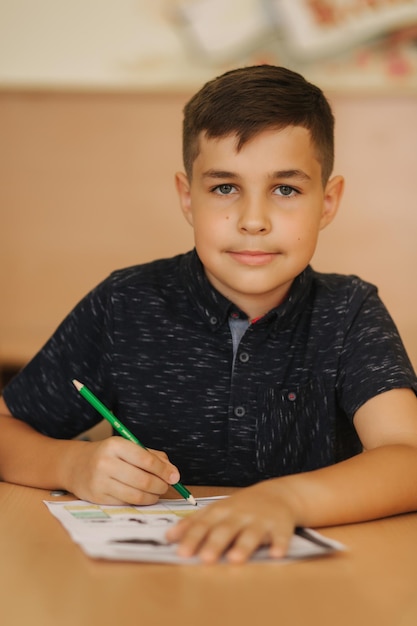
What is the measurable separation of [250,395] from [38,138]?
1.40 meters

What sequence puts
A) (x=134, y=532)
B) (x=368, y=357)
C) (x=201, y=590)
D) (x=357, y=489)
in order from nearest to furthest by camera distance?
(x=201, y=590) → (x=134, y=532) → (x=357, y=489) → (x=368, y=357)

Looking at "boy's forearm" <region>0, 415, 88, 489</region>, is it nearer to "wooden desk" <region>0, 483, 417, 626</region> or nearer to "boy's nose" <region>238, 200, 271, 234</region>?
"wooden desk" <region>0, 483, 417, 626</region>

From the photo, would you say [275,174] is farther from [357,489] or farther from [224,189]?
[357,489]

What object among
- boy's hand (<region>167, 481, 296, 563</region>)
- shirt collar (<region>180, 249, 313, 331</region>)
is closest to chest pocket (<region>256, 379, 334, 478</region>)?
shirt collar (<region>180, 249, 313, 331</region>)

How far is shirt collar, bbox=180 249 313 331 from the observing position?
1296mm

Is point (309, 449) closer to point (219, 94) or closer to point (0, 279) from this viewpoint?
point (219, 94)

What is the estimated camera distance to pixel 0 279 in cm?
248

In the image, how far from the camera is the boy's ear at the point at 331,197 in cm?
134

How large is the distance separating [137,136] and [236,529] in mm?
1760

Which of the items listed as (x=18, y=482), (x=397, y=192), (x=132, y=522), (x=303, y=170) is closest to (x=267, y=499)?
(x=132, y=522)

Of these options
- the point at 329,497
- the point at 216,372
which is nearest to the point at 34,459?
the point at 216,372

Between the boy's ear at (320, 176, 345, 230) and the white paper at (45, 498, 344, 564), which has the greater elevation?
the boy's ear at (320, 176, 345, 230)

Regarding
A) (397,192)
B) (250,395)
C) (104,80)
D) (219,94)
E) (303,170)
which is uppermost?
(104,80)

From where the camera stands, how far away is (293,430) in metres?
1.29
